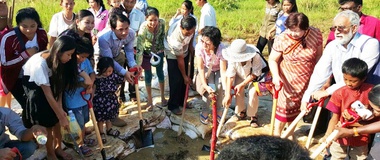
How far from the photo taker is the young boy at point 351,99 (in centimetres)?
324

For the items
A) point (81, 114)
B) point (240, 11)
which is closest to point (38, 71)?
point (81, 114)

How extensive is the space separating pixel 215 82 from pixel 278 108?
0.97 meters

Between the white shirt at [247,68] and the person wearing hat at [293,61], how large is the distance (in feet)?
0.68

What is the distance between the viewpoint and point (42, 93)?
3.66 m

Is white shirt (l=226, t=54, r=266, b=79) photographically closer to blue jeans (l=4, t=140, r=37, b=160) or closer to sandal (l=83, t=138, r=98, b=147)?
sandal (l=83, t=138, r=98, b=147)

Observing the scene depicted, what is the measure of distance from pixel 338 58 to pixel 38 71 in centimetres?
280

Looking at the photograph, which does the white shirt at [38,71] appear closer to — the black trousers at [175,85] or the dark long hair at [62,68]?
the dark long hair at [62,68]

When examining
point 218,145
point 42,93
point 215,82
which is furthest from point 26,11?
point 218,145

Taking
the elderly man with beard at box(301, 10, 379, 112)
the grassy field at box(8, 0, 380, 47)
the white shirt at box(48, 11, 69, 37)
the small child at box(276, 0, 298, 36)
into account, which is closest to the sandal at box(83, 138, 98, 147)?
the white shirt at box(48, 11, 69, 37)

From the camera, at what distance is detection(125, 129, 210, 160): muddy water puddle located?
4637 mm

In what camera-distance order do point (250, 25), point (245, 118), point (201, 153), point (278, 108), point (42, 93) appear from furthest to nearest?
point (250, 25) < point (245, 118) < point (201, 153) < point (278, 108) < point (42, 93)

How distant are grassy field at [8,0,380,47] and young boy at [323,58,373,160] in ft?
18.0

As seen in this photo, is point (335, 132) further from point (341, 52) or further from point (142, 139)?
point (142, 139)

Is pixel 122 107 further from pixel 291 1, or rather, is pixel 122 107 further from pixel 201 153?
pixel 291 1
